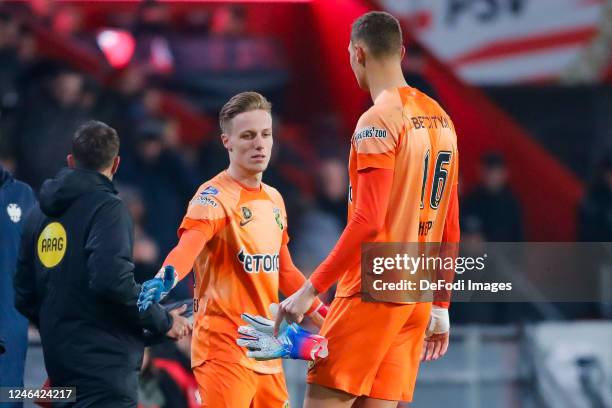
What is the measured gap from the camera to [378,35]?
493 cm

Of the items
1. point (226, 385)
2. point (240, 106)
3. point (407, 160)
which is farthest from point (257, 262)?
point (407, 160)

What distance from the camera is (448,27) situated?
1260cm

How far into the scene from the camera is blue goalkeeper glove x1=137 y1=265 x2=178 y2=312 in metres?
5.00

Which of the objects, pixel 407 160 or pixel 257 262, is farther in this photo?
pixel 257 262

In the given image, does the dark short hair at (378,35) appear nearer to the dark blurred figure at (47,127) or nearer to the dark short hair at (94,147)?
the dark short hair at (94,147)

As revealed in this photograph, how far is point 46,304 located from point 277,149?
600cm

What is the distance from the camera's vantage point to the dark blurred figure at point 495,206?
1078 cm

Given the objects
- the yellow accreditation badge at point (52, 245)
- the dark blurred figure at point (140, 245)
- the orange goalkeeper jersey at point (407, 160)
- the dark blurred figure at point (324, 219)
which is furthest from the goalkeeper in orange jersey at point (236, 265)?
the dark blurred figure at point (324, 219)

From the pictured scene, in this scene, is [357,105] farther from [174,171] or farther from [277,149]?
[174,171]

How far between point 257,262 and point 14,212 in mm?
1365

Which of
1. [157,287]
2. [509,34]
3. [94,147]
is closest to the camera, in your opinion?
[157,287]

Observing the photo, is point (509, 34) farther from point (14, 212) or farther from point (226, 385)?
point (226, 385)

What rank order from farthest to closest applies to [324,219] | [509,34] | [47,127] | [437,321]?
1. [509,34]
2. [324,219]
3. [47,127]
4. [437,321]

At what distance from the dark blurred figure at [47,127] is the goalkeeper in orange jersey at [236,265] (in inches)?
173
